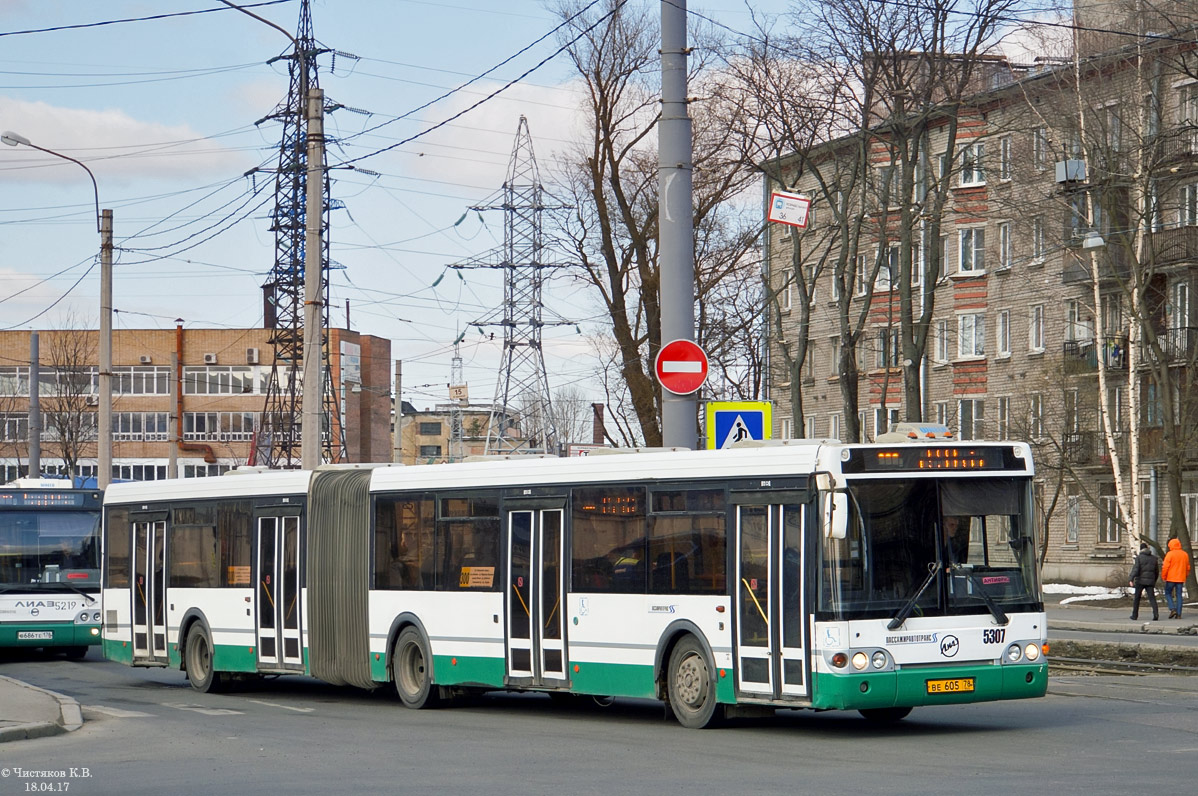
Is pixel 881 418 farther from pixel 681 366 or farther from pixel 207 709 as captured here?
pixel 681 366

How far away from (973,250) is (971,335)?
3.02m

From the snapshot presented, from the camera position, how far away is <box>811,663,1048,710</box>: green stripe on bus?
44.8 feet

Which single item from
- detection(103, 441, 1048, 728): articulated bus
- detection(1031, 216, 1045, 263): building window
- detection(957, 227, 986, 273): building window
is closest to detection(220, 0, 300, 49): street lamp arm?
detection(103, 441, 1048, 728): articulated bus

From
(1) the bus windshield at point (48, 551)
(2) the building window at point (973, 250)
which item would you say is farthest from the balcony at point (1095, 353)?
(1) the bus windshield at point (48, 551)

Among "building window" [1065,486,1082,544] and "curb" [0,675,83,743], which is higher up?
"building window" [1065,486,1082,544]

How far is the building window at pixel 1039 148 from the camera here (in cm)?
4183

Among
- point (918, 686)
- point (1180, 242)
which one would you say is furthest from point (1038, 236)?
point (918, 686)

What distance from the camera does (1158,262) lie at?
4581 centimetres

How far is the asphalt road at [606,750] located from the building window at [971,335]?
4142 centimetres

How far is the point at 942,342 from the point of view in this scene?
62.5m

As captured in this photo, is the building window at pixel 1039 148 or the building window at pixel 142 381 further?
the building window at pixel 142 381

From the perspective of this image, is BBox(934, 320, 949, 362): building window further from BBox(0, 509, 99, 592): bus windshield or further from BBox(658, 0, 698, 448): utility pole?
BBox(658, 0, 698, 448): utility pole

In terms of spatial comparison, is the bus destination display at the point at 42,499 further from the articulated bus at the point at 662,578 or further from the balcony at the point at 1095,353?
the balcony at the point at 1095,353

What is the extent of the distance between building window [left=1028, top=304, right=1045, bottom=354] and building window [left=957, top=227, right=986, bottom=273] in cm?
323
